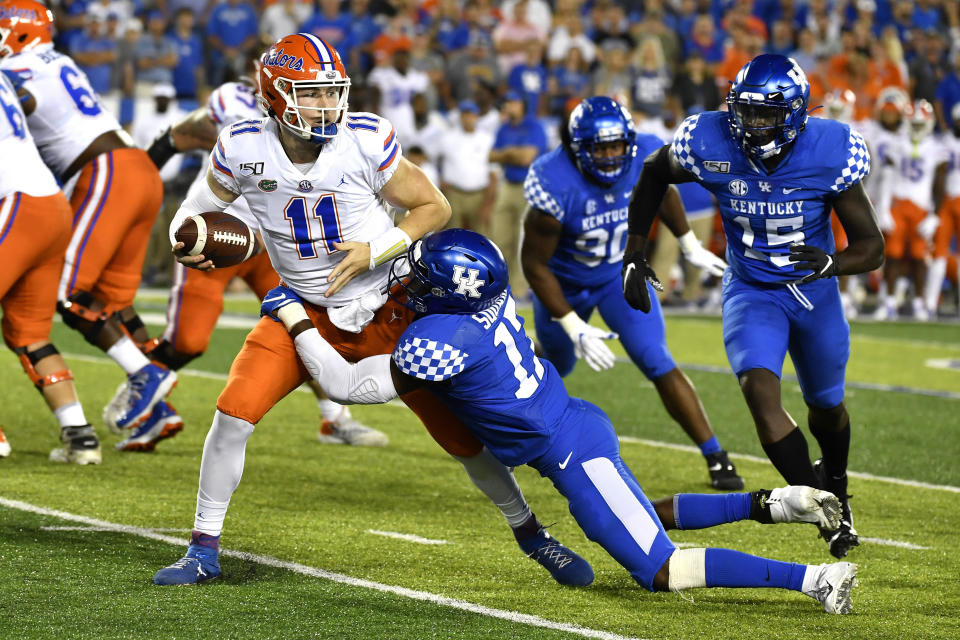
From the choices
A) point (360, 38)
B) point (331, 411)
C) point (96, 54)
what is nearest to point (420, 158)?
point (360, 38)

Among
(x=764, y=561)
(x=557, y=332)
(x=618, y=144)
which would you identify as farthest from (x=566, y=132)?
(x=764, y=561)

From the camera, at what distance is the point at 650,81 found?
14.7 meters

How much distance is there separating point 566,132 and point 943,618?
114 inches

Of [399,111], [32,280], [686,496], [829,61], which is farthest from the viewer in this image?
[829,61]

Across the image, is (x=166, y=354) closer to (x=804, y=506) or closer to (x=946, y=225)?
(x=804, y=506)

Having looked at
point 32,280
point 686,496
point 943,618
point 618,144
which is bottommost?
point 943,618

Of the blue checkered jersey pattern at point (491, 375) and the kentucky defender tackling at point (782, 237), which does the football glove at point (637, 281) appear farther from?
the blue checkered jersey pattern at point (491, 375)

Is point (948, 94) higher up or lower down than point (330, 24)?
lower down

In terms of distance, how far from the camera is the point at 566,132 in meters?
6.16

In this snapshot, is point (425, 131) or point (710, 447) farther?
point (425, 131)

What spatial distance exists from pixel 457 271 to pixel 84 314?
301 cm

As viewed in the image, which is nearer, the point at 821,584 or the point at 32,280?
the point at 821,584

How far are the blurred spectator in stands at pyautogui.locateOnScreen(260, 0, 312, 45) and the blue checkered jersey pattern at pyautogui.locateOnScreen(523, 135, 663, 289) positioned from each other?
9.52 metres

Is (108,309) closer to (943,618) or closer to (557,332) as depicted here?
(557,332)
